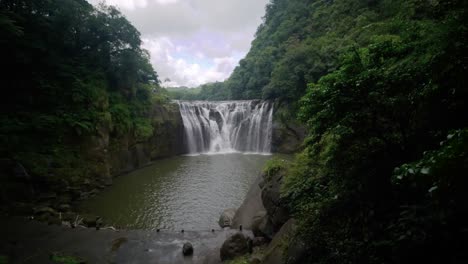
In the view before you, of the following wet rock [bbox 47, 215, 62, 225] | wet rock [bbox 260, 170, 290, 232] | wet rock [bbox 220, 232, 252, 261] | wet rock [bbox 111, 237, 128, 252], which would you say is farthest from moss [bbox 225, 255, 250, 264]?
wet rock [bbox 47, 215, 62, 225]

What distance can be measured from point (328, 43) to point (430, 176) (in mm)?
22634

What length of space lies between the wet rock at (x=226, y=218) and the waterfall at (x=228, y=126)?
15.3 metres

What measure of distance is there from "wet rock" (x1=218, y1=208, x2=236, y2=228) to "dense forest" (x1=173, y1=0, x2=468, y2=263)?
4.84 m

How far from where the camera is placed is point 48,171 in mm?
11453

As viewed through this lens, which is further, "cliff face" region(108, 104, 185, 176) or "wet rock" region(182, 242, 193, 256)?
"cliff face" region(108, 104, 185, 176)

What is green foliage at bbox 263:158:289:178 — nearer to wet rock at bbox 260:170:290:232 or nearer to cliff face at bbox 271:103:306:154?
wet rock at bbox 260:170:290:232

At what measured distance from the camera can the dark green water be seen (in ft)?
33.3

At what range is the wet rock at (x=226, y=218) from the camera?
9.70 metres

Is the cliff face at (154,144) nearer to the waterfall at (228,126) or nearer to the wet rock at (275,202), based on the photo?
the waterfall at (228,126)

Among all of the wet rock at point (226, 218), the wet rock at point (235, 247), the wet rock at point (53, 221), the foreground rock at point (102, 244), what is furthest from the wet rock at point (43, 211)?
the wet rock at point (235, 247)

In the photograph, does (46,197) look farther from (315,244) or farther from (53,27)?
(315,244)

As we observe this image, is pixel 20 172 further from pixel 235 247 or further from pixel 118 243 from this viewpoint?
pixel 235 247

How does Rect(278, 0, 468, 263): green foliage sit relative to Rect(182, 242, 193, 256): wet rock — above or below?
above

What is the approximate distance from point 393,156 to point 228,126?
25.3 metres
